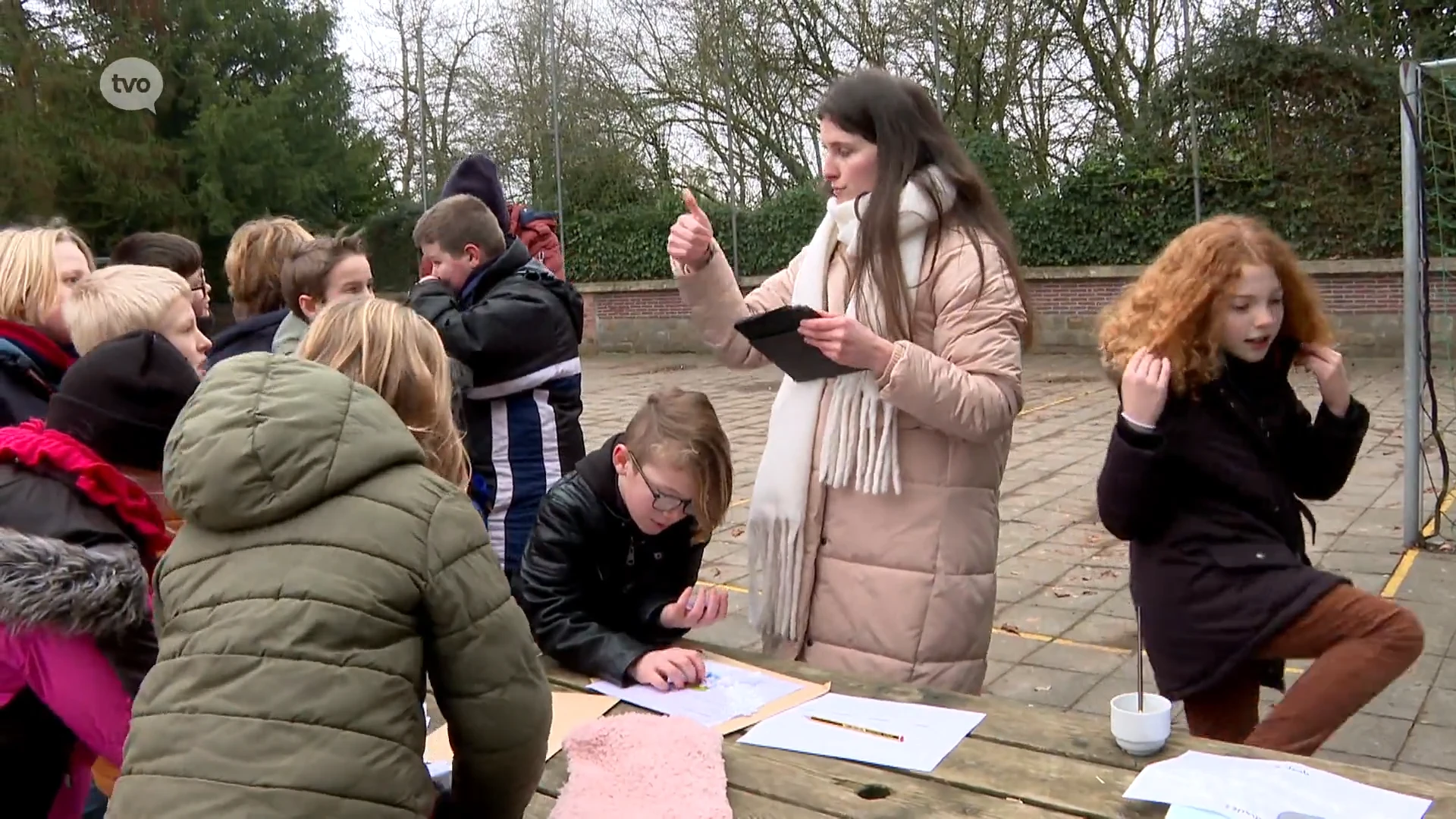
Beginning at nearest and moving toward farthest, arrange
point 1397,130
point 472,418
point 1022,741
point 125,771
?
1. point 125,771
2. point 1022,741
3. point 472,418
4. point 1397,130

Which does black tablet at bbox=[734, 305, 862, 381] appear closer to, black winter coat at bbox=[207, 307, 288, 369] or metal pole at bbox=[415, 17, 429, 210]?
black winter coat at bbox=[207, 307, 288, 369]

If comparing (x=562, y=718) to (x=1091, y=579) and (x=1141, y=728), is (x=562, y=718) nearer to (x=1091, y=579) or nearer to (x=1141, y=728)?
(x=1141, y=728)

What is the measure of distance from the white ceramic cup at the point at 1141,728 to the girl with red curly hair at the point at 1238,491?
0.65 metres

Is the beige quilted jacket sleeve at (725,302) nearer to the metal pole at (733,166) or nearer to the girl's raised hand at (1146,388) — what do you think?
the girl's raised hand at (1146,388)

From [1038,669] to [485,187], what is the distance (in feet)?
8.40

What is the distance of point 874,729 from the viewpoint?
77.9 inches

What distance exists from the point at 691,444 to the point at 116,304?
1183 millimetres

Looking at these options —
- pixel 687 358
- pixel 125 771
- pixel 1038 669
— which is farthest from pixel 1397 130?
pixel 125 771

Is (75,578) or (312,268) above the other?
(312,268)

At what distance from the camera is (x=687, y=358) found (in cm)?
1805

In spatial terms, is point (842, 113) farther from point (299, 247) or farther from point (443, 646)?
point (299, 247)

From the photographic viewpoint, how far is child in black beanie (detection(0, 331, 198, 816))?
1729mm

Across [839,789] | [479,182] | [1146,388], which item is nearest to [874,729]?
[839,789]

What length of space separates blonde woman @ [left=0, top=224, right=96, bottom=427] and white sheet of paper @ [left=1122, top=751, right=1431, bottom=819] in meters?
2.37
